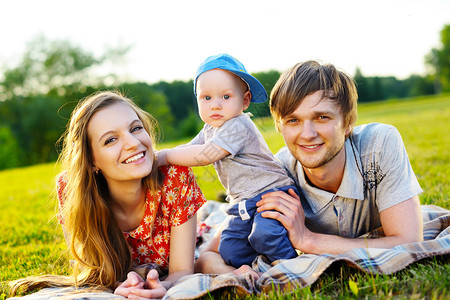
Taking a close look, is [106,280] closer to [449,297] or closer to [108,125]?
[108,125]

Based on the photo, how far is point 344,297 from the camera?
76.5 inches

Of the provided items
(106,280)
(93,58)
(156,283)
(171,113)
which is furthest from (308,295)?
(171,113)

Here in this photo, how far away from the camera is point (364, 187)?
2.77 meters

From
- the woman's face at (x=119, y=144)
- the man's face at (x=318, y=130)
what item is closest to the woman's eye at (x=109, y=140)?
the woman's face at (x=119, y=144)

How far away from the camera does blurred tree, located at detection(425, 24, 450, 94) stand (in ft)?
195

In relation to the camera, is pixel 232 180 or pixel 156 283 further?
pixel 232 180

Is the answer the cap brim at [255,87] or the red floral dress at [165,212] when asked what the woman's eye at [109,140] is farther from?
the cap brim at [255,87]

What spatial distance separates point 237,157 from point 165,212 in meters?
0.68

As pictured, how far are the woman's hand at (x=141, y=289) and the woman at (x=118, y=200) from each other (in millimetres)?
193

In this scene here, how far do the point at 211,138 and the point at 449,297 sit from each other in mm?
1633

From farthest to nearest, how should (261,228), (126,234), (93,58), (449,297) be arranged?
(93,58), (126,234), (261,228), (449,297)

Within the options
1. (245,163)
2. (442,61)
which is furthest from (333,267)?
(442,61)

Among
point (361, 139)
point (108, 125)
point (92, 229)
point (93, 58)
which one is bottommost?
point (92, 229)

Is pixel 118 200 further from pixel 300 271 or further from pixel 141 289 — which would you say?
pixel 300 271
